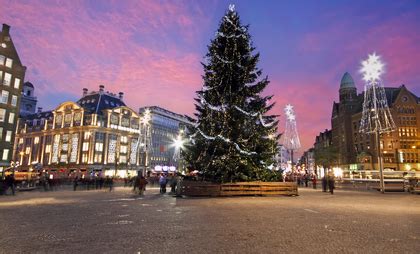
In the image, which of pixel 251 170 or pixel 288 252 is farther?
pixel 251 170

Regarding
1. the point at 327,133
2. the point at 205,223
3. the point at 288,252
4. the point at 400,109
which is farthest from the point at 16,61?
the point at 327,133

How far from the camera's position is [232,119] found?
2205cm

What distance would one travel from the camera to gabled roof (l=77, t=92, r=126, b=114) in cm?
9300

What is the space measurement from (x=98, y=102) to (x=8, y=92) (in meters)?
39.7

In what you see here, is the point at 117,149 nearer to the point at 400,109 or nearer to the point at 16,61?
the point at 16,61

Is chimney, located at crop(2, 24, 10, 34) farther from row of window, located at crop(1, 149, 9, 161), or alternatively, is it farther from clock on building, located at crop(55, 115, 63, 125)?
clock on building, located at crop(55, 115, 63, 125)

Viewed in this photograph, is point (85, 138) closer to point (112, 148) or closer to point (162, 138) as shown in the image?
point (112, 148)

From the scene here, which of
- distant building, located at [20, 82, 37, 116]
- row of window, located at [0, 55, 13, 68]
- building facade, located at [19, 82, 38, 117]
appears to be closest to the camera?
row of window, located at [0, 55, 13, 68]

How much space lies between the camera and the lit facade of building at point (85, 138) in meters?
88.4

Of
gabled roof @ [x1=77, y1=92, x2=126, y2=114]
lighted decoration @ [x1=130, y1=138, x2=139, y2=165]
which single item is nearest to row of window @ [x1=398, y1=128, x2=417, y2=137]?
lighted decoration @ [x1=130, y1=138, x2=139, y2=165]

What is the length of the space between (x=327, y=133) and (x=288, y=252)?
127496 millimetres

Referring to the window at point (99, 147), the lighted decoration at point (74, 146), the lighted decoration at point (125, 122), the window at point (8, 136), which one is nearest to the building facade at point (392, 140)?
the lighted decoration at point (125, 122)

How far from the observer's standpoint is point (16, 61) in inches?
2247

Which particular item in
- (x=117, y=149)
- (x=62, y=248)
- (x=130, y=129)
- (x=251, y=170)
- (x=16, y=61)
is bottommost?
(x=62, y=248)
